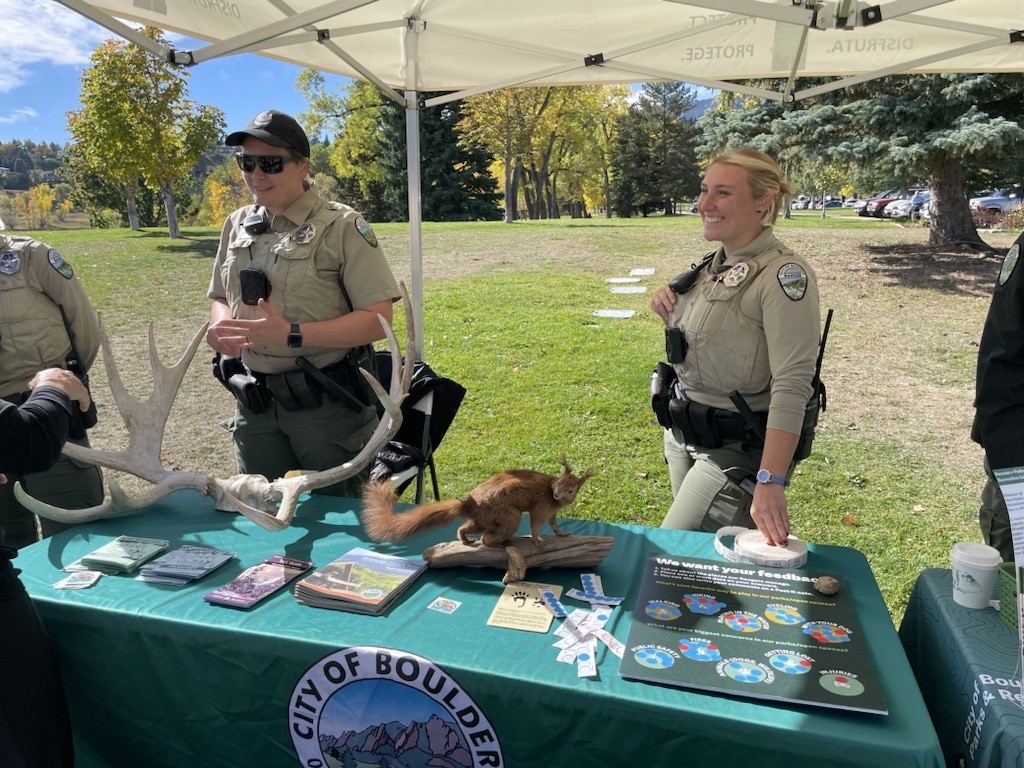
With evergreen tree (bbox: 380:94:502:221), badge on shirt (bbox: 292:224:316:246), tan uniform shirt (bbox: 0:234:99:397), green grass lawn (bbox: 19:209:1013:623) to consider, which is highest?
evergreen tree (bbox: 380:94:502:221)

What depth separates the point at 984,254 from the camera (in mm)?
10461

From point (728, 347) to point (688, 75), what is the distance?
6.84ft

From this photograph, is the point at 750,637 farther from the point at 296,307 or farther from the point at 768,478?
the point at 296,307

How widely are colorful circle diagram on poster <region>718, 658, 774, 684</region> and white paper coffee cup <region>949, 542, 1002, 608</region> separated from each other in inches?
24.5

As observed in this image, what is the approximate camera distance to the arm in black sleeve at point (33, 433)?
5.35ft

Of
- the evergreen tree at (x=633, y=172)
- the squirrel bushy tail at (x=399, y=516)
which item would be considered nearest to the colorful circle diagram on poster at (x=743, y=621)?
the squirrel bushy tail at (x=399, y=516)

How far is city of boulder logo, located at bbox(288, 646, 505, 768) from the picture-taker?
58.6 inches

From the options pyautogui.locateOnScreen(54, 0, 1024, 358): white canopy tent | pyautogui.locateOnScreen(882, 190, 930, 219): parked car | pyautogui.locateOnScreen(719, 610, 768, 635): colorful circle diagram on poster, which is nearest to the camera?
pyautogui.locateOnScreen(719, 610, 768, 635): colorful circle diagram on poster

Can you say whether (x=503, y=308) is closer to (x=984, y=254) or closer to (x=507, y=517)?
(x=984, y=254)

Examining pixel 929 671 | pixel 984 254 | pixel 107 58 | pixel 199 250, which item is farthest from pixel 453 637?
pixel 107 58

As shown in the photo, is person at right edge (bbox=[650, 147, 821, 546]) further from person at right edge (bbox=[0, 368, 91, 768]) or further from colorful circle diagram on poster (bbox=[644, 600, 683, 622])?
person at right edge (bbox=[0, 368, 91, 768])

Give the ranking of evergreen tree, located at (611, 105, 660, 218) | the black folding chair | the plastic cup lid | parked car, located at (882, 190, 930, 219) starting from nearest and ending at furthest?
the plastic cup lid
the black folding chair
parked car, located at (882, 190, 930, 219)
evergreen tree, located at (611, 105, 660, 218)

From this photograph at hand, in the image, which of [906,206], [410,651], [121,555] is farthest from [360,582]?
[906,206]

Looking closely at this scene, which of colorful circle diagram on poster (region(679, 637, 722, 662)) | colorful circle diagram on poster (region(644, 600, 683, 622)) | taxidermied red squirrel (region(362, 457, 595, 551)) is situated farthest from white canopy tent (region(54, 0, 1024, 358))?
colorful circle diagram on poster (region(679, 637, 722, 662))
